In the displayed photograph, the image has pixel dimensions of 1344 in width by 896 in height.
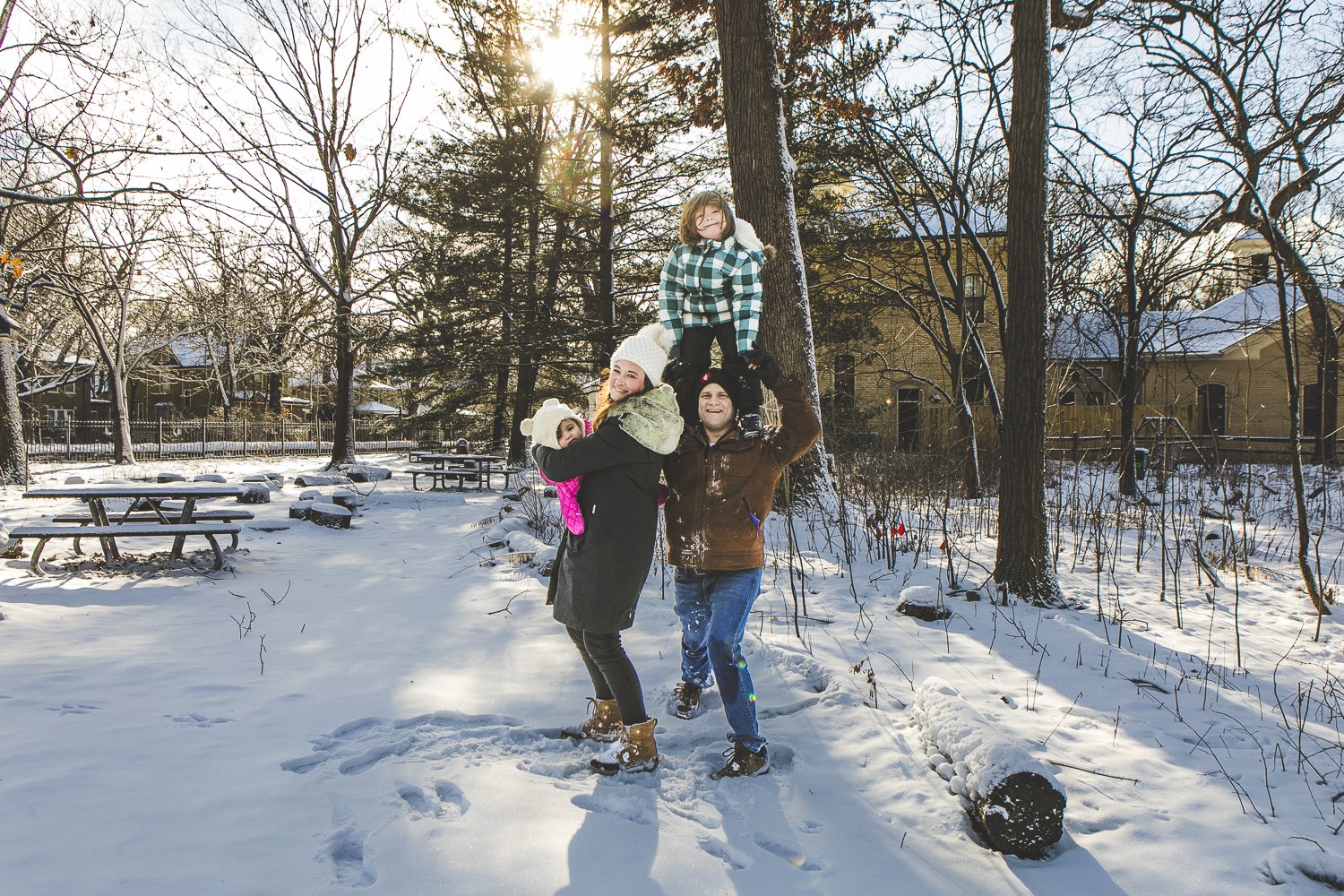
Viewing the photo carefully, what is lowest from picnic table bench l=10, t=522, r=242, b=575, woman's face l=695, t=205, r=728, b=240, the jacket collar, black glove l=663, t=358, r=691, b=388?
picnic table bench l=10, t=522, r=242, b=575

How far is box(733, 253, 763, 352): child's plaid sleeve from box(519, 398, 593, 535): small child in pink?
46.3 inches

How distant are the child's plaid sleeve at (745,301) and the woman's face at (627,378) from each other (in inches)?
35.5

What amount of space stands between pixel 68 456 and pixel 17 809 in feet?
90.6

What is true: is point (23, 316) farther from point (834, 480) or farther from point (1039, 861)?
point (1039, 861)

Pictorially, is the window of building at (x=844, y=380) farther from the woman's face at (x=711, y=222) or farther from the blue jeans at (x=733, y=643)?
the blue jeans at (x=733, y=643)

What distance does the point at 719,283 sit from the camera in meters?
3.70

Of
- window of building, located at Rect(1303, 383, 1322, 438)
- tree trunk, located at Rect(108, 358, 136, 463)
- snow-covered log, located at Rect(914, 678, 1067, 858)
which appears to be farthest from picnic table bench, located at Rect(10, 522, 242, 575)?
window of building, located at Rect(1303, 383, 1322, 438)

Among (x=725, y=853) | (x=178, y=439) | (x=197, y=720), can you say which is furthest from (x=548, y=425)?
(x=178, y=439)

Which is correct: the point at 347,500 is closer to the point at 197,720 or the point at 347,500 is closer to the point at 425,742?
the point at 197,720

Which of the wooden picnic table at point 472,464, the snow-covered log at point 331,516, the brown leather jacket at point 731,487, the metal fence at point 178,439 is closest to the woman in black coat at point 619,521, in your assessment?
the brown leather jacket at point 731,487

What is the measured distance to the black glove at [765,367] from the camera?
124 inches

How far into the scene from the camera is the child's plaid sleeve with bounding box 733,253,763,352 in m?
3.65

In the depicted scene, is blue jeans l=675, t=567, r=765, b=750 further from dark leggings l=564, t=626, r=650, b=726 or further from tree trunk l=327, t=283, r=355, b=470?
tree trunk l=327, t=283, r=355, b=470

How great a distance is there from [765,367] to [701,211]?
3.32 ft
